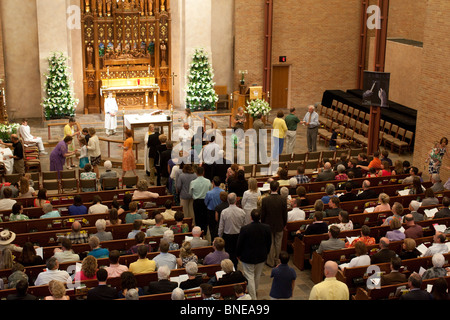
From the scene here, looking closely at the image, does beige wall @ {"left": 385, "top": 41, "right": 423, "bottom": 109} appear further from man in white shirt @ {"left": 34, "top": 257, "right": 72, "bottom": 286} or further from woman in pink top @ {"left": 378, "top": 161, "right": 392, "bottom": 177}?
man in white shirt @ {"left": 34, "top": 257, "right": 72, "bottom": 286}

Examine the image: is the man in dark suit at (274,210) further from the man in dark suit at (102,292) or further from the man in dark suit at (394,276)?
the man in dark suit at (102,292)

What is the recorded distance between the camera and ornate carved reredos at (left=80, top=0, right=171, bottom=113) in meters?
22.8

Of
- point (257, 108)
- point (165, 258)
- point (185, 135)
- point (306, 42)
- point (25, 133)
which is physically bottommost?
point (165, 258)

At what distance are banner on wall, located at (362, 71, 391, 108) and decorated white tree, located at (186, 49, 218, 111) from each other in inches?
278

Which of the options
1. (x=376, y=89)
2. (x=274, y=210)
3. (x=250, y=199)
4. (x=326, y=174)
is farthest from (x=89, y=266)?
(x=376, y=89)

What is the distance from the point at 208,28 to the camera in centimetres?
2311

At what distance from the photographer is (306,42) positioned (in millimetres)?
25281

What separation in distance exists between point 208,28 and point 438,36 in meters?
9.27

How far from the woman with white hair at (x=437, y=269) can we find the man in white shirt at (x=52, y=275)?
17.0 feet

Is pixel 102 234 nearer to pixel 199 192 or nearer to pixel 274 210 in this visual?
pixel 199 192

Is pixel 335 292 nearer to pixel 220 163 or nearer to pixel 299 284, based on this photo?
pixel 299 284

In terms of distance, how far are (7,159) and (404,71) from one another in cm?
1475

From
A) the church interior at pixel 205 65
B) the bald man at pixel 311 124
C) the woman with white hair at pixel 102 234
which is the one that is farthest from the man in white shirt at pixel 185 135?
the woman with white hair at pixel 102 234

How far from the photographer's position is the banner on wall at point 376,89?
1709 cm
